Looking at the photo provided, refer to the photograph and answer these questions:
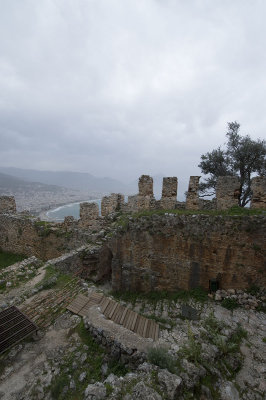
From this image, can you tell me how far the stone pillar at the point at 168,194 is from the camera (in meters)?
11.6

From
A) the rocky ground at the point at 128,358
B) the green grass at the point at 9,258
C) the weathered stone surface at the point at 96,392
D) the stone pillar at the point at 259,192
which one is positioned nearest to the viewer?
the weathered stone surface at the point at 96,392

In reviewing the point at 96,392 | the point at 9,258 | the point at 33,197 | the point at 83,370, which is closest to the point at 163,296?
the point at 83,370

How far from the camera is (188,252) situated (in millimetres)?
8703

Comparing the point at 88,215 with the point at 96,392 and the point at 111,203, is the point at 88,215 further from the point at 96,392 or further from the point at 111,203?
the point at 96,392

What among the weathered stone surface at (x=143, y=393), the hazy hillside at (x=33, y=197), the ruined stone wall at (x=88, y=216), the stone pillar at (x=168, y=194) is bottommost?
the hazy hillside at (x=33, y=197)

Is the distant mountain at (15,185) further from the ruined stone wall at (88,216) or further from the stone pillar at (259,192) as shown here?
the stone pillar at (259,192)

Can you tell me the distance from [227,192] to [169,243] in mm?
4278

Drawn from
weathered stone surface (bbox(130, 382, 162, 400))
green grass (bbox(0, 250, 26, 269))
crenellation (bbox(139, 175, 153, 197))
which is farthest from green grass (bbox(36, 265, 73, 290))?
crenellation (bbox(139, 175, 153, 197))

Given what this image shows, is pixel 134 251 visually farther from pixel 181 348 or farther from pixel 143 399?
pixel 143 399

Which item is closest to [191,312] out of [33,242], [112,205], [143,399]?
[143,399]

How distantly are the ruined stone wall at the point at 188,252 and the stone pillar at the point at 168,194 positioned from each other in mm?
2882

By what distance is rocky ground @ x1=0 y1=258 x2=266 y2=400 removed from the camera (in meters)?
3.71

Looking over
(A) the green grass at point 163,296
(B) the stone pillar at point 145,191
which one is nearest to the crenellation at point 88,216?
(B) the stone pillar at point 145,191

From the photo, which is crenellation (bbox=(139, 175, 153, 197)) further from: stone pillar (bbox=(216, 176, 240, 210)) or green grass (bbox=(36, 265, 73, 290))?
green grass (bbox=(36, 265, 73, 290))
